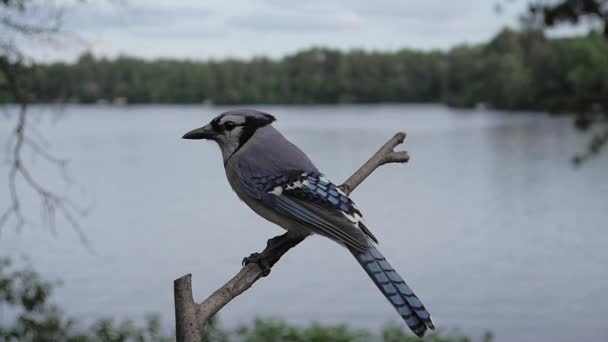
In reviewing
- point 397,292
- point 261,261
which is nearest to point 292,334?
point 261,261

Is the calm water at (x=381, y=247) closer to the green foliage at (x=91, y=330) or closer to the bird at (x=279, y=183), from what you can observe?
the green foliage at (x=91, y=330)

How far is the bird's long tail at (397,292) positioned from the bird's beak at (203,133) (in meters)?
0.66

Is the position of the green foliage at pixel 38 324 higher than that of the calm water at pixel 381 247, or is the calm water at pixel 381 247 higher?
the green foliage at pixel 38 324

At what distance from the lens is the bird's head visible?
8.87 feet

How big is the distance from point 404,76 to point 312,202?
74.4 metres

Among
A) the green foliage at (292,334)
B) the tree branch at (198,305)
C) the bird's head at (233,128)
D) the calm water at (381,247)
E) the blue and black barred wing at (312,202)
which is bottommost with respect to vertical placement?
the calm water at (381,247)

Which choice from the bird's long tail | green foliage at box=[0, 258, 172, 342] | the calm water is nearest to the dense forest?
green foliage at box=[0, 258, 172, 342]

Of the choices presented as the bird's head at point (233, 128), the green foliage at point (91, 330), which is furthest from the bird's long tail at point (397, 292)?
the green foliage at point (91, 330)

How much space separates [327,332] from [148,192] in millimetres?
18341

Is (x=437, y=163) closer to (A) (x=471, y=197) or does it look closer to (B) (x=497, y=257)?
(A) (x=471, y=197)

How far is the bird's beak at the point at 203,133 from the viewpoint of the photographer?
2561mm

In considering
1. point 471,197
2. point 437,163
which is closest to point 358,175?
point 471,197

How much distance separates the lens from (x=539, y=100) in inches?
942

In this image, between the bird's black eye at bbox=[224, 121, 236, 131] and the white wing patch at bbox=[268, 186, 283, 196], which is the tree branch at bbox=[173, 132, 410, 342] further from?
the bird's black eye at bbox=[224, 121, 236, 131]
